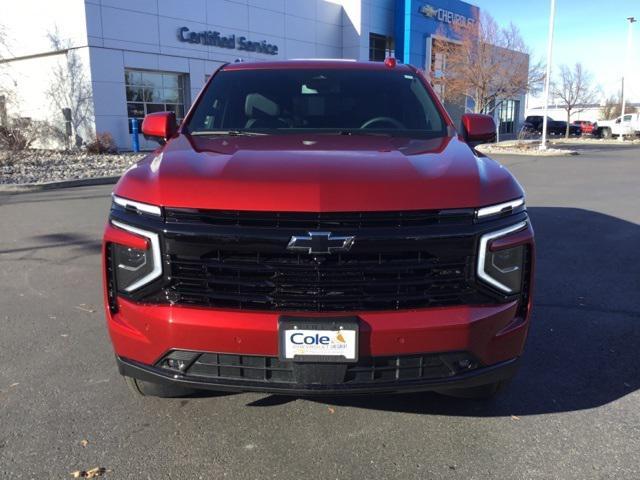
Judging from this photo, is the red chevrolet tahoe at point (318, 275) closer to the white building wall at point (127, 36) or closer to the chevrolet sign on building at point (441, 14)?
the white building wall at point (127, 36)

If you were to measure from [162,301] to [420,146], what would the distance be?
1646 millimetres

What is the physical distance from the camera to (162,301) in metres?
2.52

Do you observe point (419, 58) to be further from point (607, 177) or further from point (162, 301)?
point (162, 301)

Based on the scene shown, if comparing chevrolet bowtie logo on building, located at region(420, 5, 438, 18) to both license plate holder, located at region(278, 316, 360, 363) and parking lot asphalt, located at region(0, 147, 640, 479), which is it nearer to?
parking lot asphalt, located at region(0, 147, 640, 479)

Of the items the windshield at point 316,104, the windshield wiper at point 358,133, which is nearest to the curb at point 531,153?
the windshield at point 316,104

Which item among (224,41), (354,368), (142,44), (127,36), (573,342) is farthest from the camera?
(224,41)

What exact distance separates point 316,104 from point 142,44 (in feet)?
72.8

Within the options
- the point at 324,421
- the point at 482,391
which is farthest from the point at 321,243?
the point at 482,391

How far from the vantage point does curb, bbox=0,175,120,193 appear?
12.6 meters

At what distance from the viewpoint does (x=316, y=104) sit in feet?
13.0

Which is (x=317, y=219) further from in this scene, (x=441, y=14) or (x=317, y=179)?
(x=441, y=14)

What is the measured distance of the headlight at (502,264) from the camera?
248cm

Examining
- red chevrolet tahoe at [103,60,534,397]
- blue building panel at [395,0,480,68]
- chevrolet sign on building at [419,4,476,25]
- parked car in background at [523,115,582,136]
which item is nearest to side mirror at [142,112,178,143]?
red chevrolet tahoe at [103,60,534,397]

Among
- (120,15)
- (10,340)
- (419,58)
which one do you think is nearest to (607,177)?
(10,340)
